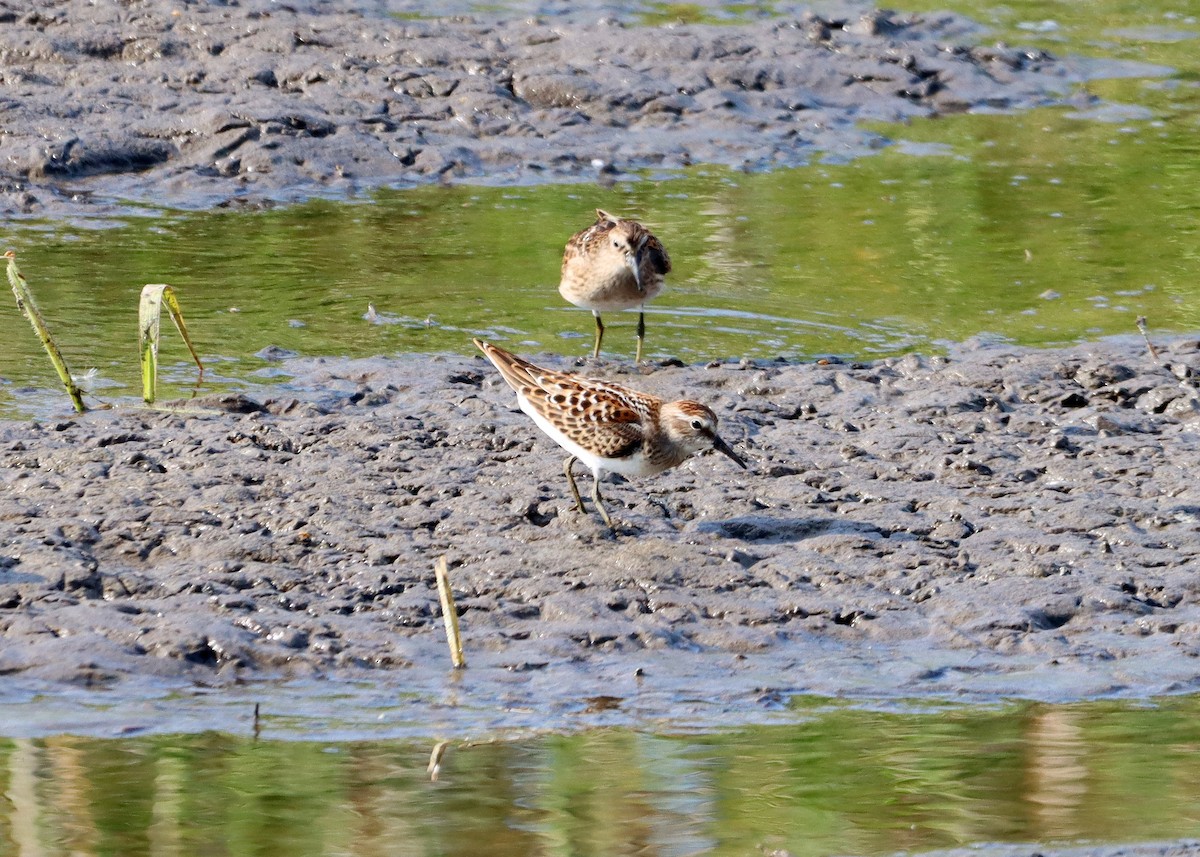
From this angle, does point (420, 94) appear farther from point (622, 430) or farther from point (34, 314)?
point (622, 430)

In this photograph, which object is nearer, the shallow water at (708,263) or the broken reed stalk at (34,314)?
the broken reed stalk at (34,314)

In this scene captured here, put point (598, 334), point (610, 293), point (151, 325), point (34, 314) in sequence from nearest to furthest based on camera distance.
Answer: point (34, 314) → point (151, 325) → point (610, 293) → point (598, 334)

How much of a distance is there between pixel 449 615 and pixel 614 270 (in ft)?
13.3

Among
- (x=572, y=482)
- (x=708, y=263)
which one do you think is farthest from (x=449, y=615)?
(x=708, y=263)

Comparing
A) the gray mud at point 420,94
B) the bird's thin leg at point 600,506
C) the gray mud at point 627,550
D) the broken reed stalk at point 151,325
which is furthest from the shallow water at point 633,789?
the gray mud at point 420,94

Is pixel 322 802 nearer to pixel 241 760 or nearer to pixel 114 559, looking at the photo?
pixel 241 760

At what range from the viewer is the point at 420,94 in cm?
1507

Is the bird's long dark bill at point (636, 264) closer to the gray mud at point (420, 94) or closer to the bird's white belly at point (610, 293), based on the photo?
the bird's white belly at point (610, 293)

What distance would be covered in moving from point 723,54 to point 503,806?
1208cm

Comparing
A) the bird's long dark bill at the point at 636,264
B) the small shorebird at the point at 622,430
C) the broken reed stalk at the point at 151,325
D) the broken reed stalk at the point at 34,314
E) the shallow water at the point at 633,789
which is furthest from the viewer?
the bird's long dark bill at the point at 636,264

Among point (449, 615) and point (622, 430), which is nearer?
point (449, 615)

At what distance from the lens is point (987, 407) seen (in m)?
8.83

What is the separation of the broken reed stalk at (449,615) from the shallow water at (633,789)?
0.54 metres

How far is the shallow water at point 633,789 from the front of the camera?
4.79m
